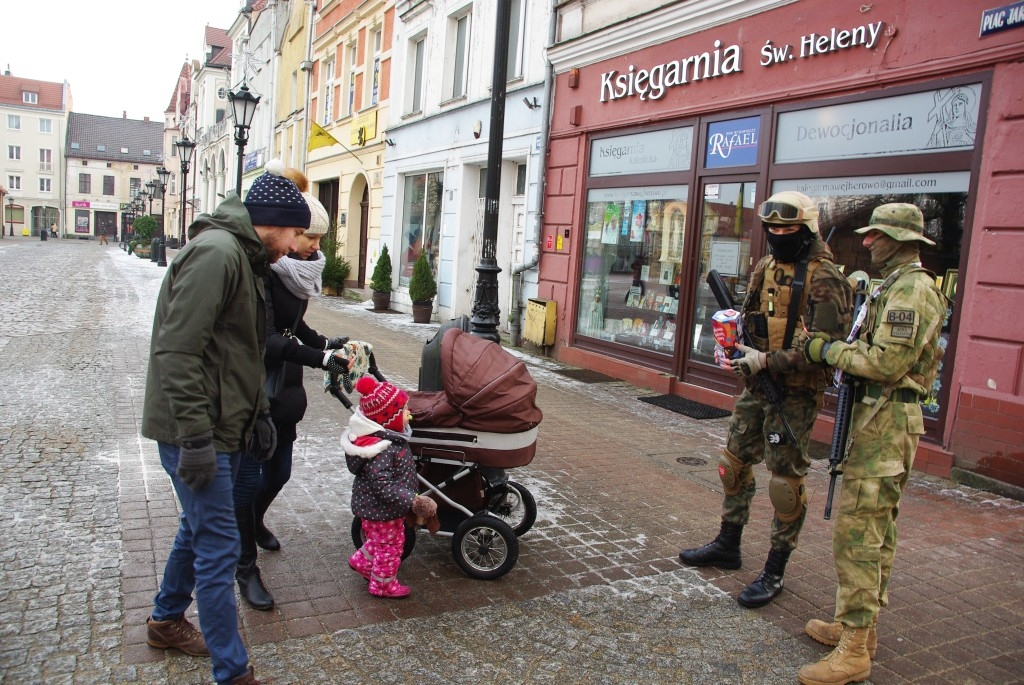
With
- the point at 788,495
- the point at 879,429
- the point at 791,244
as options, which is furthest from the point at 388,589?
the point at 791,244

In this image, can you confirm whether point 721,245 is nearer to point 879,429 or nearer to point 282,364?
point 879,429

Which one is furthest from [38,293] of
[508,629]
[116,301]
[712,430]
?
[508,629]

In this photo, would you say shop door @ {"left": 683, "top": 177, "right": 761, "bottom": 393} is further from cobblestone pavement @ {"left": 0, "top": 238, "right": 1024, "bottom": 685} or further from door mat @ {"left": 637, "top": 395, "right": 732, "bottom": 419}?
cobblestone pavement @ {"left": 0, "top": 238, "right": 1024, "bottom": 685}

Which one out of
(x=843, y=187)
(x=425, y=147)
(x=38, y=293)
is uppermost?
(x=425, y=147)

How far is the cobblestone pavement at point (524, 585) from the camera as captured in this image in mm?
3359

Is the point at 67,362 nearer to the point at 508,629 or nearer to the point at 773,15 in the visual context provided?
the point at 508,629

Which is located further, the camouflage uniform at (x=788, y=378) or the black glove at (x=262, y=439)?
the camouflage uniform at (x=788, y=378)

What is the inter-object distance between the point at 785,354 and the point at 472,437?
1.60 metres

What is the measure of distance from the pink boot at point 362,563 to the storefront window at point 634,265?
264 inches

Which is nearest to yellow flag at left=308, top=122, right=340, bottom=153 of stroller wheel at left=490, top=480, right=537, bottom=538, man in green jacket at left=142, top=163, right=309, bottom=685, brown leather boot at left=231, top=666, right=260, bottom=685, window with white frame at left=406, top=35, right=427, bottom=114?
window with white frame at left=406, top=35, right=427, bottom=114

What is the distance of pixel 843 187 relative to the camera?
782 centimetres

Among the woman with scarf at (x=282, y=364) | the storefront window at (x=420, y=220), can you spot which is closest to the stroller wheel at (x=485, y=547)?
the woman with scarf at (x=282, y=364)

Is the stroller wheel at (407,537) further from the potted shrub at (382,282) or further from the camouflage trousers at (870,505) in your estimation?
the potted shrub at (382,282)

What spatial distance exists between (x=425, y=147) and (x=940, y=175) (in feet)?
39.7
